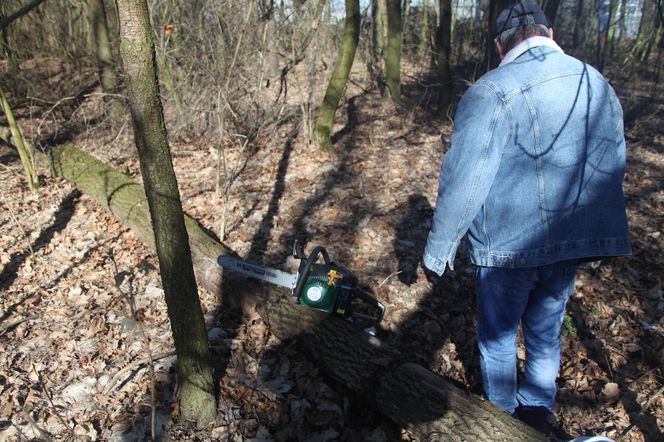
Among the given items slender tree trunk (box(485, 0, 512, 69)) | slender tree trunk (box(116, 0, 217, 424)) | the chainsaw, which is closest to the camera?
slender tree trunk (box(116, 0, 217, 424))

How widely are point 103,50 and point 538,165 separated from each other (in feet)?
26.7

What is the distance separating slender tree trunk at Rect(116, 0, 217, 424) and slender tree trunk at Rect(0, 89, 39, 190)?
14.1 feet

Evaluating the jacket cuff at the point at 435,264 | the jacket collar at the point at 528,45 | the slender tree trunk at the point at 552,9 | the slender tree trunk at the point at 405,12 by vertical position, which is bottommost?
the jacket cuff at the point at 435,264

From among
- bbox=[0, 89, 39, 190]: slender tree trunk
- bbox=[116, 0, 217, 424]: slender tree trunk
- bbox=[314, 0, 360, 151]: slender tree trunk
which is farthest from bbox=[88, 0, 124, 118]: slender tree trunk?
bbox=[116, 0, 217, 424]: slender tree trunk

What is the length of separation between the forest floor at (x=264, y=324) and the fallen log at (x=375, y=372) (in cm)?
16

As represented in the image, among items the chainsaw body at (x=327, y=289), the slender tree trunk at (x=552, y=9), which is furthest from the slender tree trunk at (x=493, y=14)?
the chainsaw body at (x=327, y=289)

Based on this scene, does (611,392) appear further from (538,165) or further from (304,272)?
(304,272)

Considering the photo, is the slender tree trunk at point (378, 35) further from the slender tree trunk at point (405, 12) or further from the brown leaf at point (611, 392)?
the brown leaf at point (611, 392)

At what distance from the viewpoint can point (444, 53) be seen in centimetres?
811

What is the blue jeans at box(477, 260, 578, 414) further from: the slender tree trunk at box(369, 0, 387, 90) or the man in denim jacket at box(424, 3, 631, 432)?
the slender tree trunk at box(369, 0, 387, 90)

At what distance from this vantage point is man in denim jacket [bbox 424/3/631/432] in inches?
84.7

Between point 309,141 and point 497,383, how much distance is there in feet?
17.6

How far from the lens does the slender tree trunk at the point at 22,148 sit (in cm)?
536

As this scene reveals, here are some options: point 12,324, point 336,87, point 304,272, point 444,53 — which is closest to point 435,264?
point 304,272
